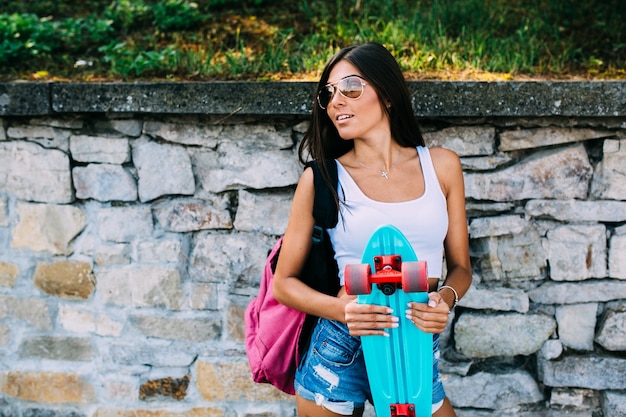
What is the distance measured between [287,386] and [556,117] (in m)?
1.49

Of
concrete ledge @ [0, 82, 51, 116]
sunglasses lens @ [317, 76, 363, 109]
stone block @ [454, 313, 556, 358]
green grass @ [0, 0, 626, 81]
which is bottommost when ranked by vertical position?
stone block @ [454, 313, 556, 358]

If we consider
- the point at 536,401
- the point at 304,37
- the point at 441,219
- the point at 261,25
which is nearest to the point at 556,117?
the point at 441,219

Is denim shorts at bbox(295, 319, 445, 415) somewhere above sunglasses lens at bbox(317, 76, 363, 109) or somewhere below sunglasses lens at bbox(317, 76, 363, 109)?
below

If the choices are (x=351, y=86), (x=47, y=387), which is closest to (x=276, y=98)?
(x=351, y=86)

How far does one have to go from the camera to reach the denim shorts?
233 cm

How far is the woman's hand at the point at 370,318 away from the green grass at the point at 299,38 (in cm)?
147

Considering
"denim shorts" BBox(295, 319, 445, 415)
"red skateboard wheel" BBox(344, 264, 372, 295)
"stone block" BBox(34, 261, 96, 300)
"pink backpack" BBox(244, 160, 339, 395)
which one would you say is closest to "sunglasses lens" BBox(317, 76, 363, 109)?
"pink backpack" BBox(244, 160, 339, 395)

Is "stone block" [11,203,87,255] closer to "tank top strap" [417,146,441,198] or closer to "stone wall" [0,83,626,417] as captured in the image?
"stone wall" [0,83,626,417]

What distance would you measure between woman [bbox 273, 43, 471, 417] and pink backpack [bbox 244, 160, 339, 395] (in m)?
0.03

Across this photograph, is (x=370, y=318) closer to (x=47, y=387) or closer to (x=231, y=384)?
(x=231, y=384)

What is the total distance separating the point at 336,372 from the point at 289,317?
28 centimetres

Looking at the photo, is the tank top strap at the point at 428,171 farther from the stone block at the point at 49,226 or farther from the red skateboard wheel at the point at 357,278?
the stone block at the point at 49,226

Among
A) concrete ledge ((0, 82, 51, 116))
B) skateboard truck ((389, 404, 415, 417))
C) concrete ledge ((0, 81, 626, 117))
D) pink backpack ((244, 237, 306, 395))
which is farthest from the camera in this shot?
concrete ledge ((0, 82, 51, 116))

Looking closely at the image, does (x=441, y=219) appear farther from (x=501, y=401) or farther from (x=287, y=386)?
(x=501, y=401)
